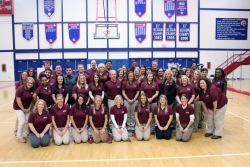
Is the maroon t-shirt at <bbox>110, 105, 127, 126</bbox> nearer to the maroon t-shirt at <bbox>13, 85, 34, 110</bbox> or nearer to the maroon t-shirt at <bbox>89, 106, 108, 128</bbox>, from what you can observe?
the maroon t-shirt at <bbox>89, 106, 108, 128</bbox>

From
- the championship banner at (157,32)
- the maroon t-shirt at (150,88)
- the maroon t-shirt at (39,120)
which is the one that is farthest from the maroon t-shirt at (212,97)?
the championship banner at (157,32)

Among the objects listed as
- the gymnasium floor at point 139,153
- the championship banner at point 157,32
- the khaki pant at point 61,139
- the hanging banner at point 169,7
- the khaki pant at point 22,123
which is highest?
the hanging banner at point 169,7

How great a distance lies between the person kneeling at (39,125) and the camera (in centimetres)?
605

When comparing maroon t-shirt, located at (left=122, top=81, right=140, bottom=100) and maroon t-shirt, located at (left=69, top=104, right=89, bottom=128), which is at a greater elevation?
maroon t-shirt, located at (left=122, top=81, right=140, bottom=100)

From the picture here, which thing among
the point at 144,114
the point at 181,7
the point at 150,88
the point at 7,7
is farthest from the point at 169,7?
the point at 144,114

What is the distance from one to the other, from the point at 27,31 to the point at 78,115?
19.6 meters

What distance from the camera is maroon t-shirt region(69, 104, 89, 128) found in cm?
642

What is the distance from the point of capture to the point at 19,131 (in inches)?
256

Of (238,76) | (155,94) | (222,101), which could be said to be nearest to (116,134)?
(155,94)

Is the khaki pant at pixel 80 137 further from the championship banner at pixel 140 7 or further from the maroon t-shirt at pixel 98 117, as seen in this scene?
the championship banner at pixel 140 7

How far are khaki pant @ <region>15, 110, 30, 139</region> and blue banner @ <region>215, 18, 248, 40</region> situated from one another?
21.9 m

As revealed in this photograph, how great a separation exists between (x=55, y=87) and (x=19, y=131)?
148cm

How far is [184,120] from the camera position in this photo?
6.61 m

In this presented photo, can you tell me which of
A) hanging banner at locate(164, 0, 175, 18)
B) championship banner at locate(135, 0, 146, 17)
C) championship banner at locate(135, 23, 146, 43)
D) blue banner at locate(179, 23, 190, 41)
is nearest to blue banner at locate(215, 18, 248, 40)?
blue banner at locate(179, 23, 190, 41)
